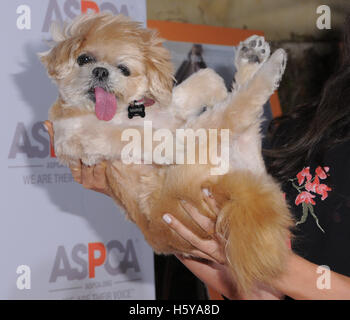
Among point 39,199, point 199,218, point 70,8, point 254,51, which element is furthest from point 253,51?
point 39,199

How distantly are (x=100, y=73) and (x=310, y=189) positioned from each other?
115 centimetres

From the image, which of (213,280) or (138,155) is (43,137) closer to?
(138,155)

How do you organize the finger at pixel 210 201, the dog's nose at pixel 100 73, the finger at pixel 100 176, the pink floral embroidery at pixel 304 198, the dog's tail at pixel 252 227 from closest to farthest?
the dog's tail at pixel 252 227, the finger at pixel 210 201, the dog's nose at pixel 100 73, the finger at pixel 100 176, the pink floral embroidery at pixel 304 198

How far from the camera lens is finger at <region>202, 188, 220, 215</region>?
1.57m

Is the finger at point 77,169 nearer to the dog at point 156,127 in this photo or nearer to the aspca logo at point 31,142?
the dog at point 156,127

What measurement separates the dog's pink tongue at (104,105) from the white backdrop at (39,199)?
0.96 metres

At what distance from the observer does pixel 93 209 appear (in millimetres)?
2744

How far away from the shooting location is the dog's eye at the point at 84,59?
1696mm

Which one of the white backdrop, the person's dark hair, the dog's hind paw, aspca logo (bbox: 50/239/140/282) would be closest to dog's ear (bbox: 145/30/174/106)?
the dog's hind paw

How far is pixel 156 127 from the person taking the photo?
1769mm

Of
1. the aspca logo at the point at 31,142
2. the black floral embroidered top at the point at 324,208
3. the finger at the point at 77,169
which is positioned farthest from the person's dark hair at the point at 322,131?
the aspca logo at the point at 31,142

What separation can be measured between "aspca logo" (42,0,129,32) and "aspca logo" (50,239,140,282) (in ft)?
4.91
